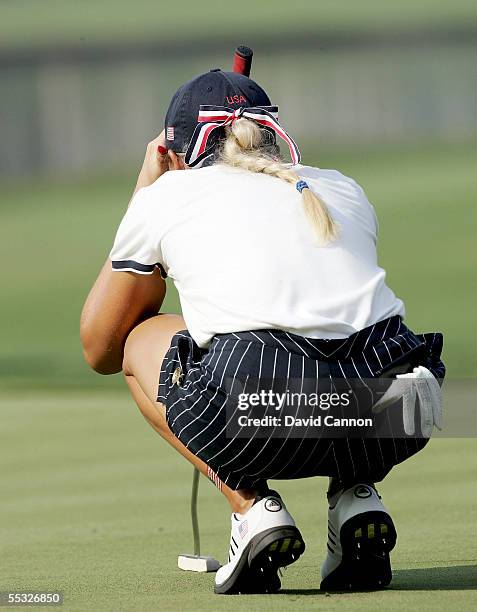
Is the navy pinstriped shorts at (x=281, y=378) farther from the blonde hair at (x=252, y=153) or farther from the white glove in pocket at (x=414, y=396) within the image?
the blonde hair at (x=252, y=153)

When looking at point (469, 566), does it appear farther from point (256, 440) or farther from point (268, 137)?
point (268, 137)

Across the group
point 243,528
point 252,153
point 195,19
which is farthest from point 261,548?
point 195,19

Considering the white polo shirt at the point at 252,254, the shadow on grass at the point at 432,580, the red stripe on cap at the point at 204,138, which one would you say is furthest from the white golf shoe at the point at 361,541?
the red stripe on cap at the point at 204,138

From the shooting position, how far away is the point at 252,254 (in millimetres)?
2777

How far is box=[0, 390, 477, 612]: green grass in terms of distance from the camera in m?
2.83

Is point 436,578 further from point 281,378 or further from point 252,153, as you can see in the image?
point 252,153

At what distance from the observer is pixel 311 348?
2.74 meters

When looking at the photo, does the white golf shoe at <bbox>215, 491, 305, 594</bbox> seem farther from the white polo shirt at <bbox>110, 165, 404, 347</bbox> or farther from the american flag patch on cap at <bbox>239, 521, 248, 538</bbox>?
the white polo shirt at <bbox>110, 165, 404, 347</bbox>

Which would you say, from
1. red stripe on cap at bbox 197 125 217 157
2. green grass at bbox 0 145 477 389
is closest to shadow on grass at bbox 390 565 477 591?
red stripe on cap at bbox 197 125 217 157

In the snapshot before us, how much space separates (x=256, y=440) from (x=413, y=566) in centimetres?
64

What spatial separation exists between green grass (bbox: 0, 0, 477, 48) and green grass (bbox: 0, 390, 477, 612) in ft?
61.6

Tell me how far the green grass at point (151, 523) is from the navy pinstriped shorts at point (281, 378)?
26 centimetres

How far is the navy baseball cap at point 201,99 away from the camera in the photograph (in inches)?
121

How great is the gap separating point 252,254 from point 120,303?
1.61ft
